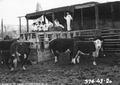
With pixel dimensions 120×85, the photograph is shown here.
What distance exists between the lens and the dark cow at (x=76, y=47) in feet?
47.1

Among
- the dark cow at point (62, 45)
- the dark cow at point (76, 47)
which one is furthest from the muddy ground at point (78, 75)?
the dark cow at point (62, 45)

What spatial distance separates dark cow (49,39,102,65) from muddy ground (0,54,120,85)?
69cm

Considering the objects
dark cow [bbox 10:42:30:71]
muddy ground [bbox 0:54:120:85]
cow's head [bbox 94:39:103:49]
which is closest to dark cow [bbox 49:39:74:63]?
muddy ground [bbox 0:54:120:85]

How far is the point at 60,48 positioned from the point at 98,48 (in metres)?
2.61

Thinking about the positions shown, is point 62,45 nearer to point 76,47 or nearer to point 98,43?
point 76,47

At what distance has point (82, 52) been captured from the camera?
14.5m

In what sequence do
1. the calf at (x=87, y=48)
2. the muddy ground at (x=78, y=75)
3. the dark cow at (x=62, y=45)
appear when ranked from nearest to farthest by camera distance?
1. the muddy ground at (x=78, y=75)
2. the calf at (x=87, y=48)
3. the dark cow at (x=62, y=45)

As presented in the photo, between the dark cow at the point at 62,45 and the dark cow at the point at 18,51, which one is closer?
the dark cow at the point at 18,51

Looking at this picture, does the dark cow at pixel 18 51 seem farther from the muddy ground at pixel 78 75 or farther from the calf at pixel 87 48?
the calf at pixel 87 48

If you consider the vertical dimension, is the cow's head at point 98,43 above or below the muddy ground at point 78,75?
above

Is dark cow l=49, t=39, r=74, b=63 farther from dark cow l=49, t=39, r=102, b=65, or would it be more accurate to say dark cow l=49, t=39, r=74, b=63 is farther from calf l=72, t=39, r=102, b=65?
calf l=72, t=39, r=102, b=65

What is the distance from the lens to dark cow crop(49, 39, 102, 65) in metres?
14.3

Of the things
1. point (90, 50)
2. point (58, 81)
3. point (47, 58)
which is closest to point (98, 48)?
point (90, 50)

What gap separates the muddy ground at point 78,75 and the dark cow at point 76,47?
686 mm
